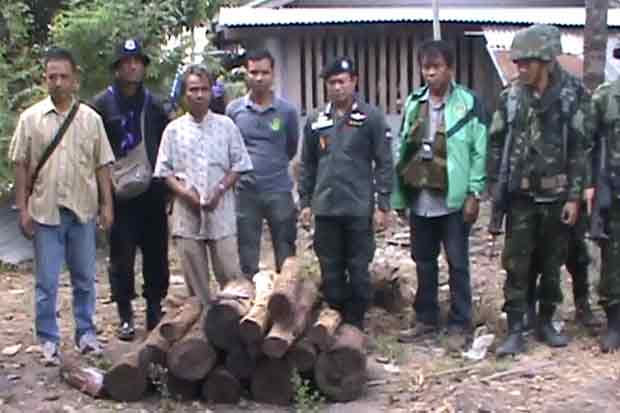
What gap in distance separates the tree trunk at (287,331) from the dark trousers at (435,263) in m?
1.33

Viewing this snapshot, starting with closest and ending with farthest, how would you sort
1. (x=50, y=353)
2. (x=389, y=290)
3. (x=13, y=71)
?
(x=50, y=353), (x=389, y=290), (x=13, y=71)

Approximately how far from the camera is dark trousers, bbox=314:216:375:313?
7352 millimetres

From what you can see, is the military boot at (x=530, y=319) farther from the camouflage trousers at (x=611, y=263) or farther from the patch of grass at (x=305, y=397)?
the patch of grass at (x=305, y=397)

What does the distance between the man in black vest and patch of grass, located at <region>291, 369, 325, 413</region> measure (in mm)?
1666

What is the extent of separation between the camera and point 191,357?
6.24 m

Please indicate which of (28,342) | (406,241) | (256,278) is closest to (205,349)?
(256,278)

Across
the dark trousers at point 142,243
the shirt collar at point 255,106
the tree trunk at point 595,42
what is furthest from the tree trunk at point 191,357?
the tree trunk at point 595,42

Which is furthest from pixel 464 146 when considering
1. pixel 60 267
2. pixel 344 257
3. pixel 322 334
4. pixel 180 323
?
pixel 60 267

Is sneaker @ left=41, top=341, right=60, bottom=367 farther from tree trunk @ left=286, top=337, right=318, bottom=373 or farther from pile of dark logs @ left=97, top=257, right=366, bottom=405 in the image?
tree trunk @ left=286, top=337, right=318, bottom=373

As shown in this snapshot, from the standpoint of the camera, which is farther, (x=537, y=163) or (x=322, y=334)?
(x=537, y=163)

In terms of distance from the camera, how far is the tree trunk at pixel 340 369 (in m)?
6.35

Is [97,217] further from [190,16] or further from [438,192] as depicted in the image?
[190,16]

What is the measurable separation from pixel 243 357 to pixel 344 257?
145 centimetres

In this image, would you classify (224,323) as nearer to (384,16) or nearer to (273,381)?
(273,381)
